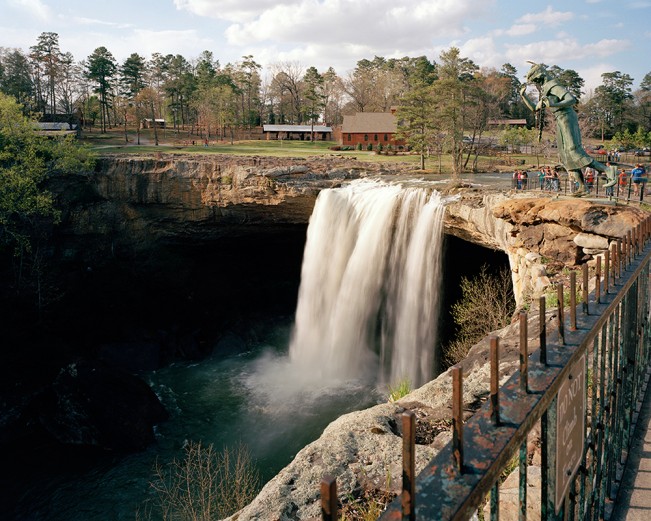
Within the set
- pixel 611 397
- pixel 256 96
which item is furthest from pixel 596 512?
pixel 256 96

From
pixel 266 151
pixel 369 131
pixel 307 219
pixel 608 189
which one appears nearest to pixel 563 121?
pixel 608 189

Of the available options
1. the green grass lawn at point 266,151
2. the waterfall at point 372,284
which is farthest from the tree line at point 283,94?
the waterfall at point 372,284

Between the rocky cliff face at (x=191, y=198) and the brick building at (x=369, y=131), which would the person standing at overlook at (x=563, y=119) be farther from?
the brick building at (x=369, y=131)

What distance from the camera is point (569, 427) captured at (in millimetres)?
2580

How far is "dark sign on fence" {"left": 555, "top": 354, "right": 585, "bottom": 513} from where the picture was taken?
243cm

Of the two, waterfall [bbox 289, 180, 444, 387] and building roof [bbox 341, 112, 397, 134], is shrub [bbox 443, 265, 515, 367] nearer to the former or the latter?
waterfall [bbox 289, 180, 444, 387]

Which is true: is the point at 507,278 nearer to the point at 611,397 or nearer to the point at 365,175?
the point at 365,175

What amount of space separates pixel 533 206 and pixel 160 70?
287 ft

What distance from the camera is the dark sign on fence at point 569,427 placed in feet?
7.97

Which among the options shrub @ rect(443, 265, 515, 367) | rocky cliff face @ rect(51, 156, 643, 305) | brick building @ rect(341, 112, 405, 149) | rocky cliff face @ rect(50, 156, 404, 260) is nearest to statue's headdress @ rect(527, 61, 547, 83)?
rocky cliff face @ rect(51, 156, 643, 305)

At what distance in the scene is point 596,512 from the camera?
338cm

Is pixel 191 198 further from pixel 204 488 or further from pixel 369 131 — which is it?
pixel 369 131

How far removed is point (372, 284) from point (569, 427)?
63.9 ft

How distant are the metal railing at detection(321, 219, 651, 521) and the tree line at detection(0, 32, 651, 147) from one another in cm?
3607
